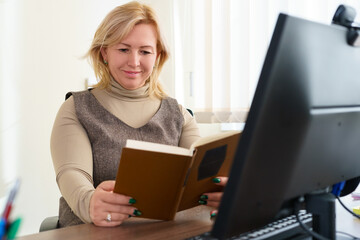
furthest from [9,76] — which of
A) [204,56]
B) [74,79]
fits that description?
[204,56]

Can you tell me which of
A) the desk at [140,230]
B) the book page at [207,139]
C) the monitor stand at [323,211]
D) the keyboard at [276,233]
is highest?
the book page at [207,139]

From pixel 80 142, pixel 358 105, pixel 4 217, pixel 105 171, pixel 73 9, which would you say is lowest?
pixel 105 171

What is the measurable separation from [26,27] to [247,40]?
51.4 inches

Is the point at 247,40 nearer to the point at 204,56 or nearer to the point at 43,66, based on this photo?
the point at 204,56

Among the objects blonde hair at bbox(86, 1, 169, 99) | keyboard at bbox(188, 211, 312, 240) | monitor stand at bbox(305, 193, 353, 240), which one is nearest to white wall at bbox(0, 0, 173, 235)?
blonde hair at bbox(86, 1, 169, 99)

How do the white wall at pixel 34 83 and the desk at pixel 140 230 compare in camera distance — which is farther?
the white wall at pixel 34 83

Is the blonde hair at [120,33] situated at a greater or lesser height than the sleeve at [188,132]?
greater

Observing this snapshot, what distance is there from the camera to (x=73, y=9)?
2.63m

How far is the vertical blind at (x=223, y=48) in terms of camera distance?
2439 mm

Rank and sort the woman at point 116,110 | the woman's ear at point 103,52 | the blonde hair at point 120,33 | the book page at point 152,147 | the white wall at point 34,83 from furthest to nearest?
the white wall at point 34,83 → the woman's ear at point 103,52 → the blonde hair at point 120,33 → the woman at point 116,110 → the book page at point 152,147

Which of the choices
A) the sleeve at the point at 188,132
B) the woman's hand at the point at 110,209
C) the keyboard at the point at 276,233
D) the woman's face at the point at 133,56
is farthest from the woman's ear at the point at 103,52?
the keyboard at the point at 276,233

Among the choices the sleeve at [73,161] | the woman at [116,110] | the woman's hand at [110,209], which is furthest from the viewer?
the woman at [116,110]

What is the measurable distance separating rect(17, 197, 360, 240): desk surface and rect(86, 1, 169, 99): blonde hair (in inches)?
27.6

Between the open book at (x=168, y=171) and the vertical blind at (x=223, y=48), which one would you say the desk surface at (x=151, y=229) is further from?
the vertical blind at (x=223, y=48)
